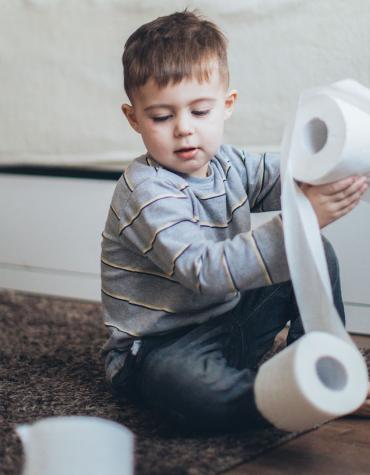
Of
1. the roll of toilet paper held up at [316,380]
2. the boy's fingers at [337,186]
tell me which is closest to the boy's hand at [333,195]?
the boy's fingers at [337,186]

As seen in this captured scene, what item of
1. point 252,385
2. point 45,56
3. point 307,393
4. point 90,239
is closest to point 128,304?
point 252,385

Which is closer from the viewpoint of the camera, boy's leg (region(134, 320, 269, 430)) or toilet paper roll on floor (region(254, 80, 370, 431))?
toilet paper roll on floor (region(254, 80, 370, 431))

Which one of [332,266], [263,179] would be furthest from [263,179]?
[332,266]

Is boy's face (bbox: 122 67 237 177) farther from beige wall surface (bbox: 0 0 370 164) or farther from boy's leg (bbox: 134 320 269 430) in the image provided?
beige wall surface (bbox: 0 0 370 164)

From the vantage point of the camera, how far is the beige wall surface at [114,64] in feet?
5.05

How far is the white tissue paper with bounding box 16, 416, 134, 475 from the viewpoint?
2.74 ft

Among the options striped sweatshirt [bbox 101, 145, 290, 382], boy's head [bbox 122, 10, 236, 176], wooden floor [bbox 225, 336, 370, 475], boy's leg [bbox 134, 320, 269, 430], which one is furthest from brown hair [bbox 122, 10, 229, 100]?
wooden floor [bbox 225, 336, 370, 475]

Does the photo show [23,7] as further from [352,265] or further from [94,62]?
[352,265]

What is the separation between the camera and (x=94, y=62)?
1804 millimetres

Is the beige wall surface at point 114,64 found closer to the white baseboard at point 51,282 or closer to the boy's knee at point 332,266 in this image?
the white baseboard at point 51,282

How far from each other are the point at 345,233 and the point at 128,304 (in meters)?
0.52

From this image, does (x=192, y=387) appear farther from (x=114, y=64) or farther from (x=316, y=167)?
(x=114, y=64)

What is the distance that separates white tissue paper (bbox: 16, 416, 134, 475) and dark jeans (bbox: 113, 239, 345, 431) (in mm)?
225

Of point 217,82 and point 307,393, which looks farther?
point 217,82
